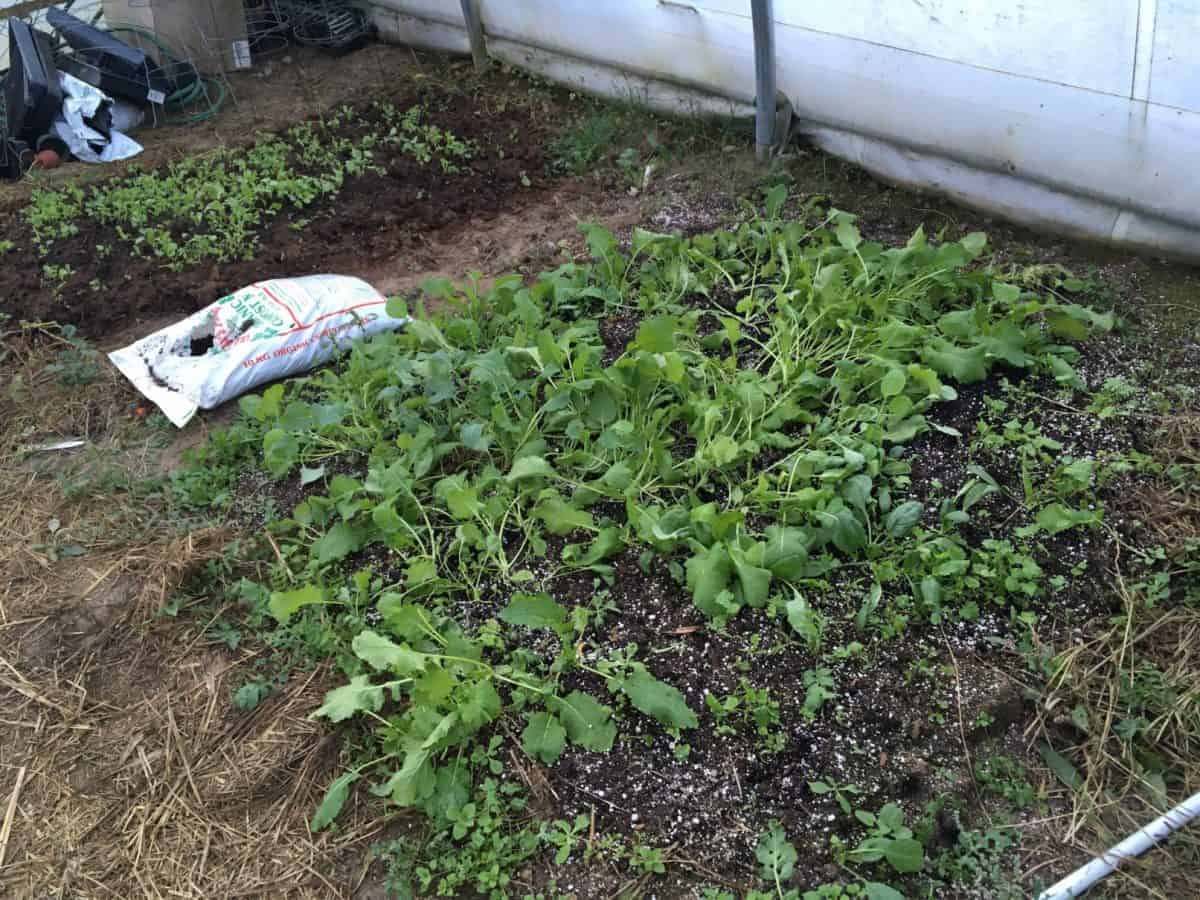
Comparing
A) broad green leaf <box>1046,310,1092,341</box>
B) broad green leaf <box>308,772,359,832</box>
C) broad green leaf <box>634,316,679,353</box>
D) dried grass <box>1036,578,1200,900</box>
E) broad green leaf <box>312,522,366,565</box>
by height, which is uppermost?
broad green leaf <box>634,316,679,353</box>

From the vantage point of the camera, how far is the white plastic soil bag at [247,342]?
10.3ft

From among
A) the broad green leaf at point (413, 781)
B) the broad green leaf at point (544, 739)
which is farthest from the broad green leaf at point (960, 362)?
the broad green leaf at point (413, 781)

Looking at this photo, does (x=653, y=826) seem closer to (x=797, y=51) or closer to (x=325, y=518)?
(x=325, y=518)

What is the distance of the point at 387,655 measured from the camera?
6.83ft

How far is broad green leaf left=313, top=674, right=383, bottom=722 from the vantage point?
80.7 inches

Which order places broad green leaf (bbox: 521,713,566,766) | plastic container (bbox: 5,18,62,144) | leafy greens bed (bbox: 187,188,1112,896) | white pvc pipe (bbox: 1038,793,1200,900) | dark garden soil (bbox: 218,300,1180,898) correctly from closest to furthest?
white pvc pipe (bbox: 1038,793,1200,900)
dark garden soil (bbox: 218,300,1180,898)
broad green leaf (bbox: 521,713,566,766)
leafy greens bed (bbox: 187,188,1112,896)
plastic container (bbox: 5,18,62,144)

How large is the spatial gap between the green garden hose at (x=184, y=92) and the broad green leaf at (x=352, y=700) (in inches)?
167

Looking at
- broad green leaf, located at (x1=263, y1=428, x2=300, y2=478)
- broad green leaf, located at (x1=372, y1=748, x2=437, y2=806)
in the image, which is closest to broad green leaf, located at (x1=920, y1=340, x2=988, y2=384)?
Result: broad green leaf, located at (x1=372, y1=748, x2=437, y2=806)

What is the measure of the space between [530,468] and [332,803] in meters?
0.92

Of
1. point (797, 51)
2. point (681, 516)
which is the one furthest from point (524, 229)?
point (681, 516)

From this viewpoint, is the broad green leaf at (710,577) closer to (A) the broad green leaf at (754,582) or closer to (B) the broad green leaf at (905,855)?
(A) the broad green leaf at (754,582)

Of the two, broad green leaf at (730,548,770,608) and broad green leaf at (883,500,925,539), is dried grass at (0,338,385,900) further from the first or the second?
broad green leaf at (883,500,925,539)

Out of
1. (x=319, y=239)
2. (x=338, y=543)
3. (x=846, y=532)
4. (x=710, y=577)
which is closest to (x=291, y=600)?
(x=338, y=543)

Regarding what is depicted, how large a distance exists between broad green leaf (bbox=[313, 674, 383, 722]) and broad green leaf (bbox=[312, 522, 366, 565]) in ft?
1.55
